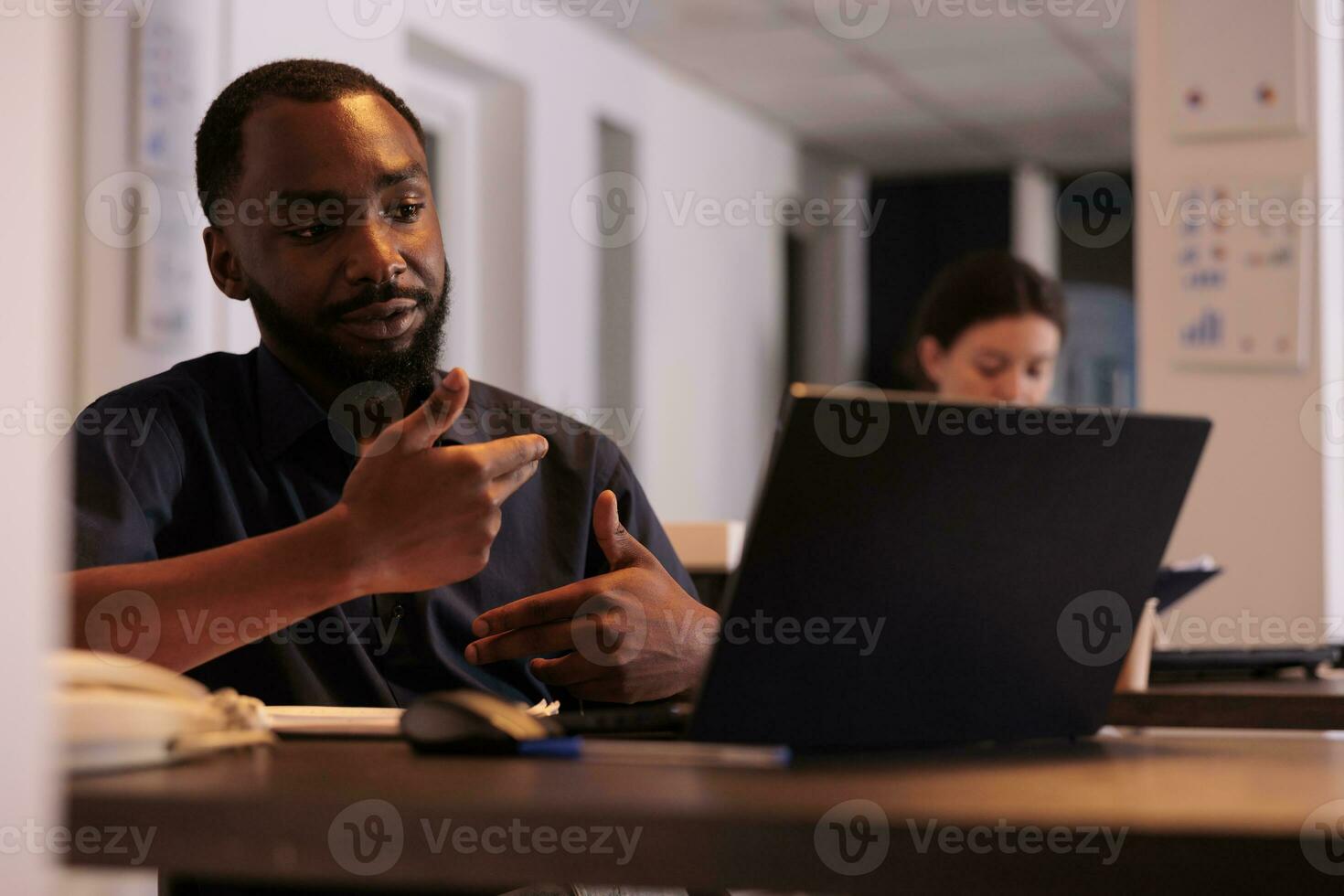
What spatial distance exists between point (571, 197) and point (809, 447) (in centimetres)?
447

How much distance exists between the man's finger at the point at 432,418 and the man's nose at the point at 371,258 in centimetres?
49

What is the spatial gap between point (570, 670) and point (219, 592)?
260 millimetres

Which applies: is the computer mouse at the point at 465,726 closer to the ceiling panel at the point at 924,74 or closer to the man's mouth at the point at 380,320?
the man's mouth at the point at 380,320

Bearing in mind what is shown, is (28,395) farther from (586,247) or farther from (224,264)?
(586,247)

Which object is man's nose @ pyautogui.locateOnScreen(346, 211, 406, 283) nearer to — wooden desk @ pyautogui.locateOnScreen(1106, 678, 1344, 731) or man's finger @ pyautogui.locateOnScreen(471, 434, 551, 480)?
man's finger @ pyautogui.locateOnScreen(471, 434, 551, 480)

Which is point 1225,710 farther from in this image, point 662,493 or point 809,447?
point 662,493

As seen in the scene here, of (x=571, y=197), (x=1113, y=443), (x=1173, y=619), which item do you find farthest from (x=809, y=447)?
(x=571, y=197)

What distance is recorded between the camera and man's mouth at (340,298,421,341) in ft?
4.89

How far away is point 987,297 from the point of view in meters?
3.23

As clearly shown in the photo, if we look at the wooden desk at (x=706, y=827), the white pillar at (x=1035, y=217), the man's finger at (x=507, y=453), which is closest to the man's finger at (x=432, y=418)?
the man's finger at (x=507, y=453)

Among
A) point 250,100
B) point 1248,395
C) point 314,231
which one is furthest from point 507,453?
point 1248,395

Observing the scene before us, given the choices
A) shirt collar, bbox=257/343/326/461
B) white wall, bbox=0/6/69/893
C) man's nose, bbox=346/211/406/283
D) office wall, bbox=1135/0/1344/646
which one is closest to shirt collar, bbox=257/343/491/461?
shirt collar, bbox=257/343/326/461

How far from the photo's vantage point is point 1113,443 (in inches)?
33.7

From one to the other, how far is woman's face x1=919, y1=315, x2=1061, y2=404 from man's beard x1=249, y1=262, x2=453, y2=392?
180cm
